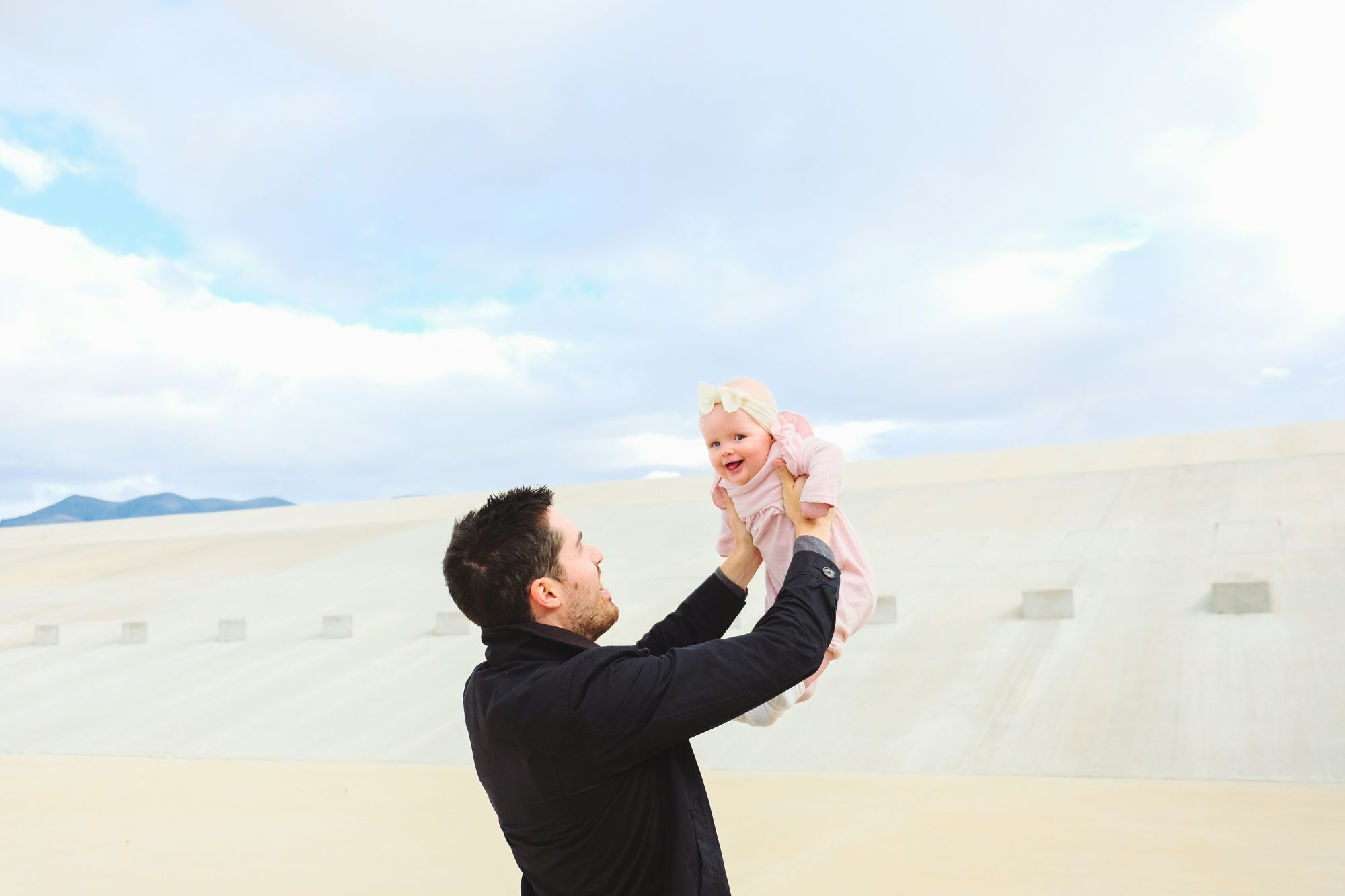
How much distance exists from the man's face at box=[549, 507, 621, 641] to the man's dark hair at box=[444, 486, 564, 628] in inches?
0.9

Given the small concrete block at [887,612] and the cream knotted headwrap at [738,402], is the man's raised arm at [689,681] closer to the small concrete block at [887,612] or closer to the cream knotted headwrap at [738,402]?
the cream knotted headwrap at [738,402]

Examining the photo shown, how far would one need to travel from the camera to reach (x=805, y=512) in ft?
10.1

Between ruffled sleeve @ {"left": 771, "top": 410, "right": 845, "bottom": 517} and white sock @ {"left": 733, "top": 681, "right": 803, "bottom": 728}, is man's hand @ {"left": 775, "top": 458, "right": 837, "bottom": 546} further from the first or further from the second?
white sock @ {"left": 733, "top": 681, "right": 803, "bottom": 728}

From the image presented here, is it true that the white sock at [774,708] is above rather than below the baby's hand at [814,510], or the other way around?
below

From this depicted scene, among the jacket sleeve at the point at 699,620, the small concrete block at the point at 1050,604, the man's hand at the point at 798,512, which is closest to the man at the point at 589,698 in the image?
the man's hand at the point at 798,512

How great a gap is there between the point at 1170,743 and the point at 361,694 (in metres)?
8.10

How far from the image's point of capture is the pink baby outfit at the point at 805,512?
3215mm

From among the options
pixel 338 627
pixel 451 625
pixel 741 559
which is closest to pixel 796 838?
pixel 741 559

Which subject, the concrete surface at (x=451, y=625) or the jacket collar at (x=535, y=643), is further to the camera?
the concrete surface at (x=451, y=625)

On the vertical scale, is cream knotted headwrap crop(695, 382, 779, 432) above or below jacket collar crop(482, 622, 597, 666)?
above

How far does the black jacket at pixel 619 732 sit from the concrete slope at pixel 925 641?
6.74 meters

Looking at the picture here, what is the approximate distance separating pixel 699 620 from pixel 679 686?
88cm

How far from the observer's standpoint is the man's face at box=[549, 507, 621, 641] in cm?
273

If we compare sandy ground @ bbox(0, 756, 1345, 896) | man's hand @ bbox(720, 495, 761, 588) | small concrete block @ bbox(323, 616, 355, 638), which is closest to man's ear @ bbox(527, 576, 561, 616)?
man's hand @ bbox(720, 495, 761, 588)
